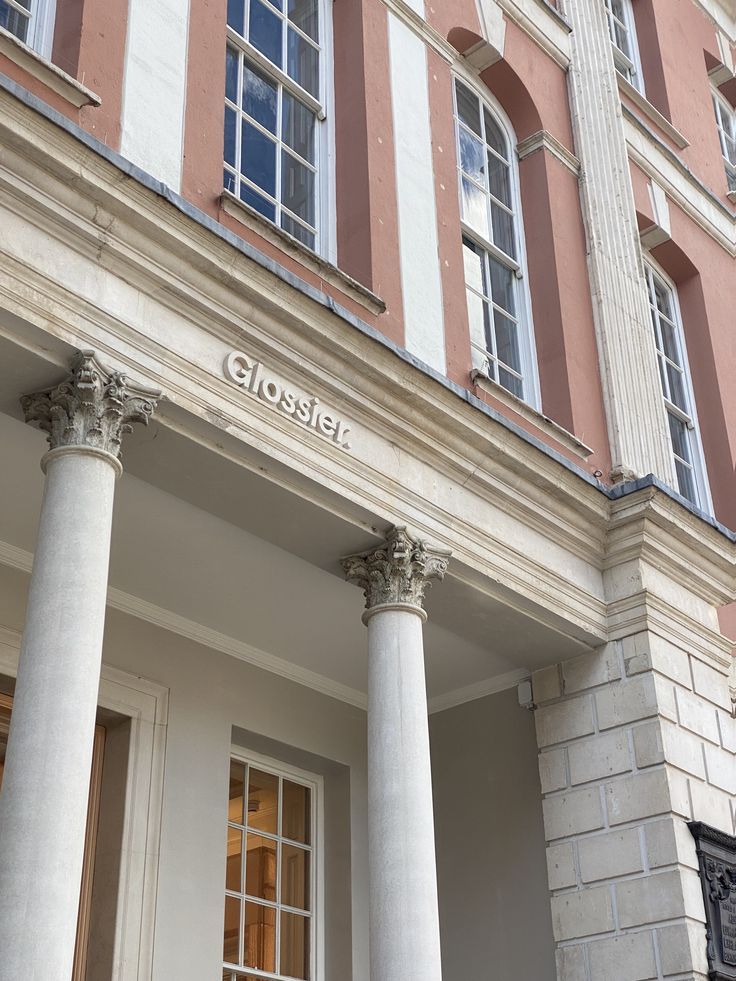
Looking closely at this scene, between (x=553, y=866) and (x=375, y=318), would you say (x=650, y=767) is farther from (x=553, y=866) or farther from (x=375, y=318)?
(x=375, y=318)

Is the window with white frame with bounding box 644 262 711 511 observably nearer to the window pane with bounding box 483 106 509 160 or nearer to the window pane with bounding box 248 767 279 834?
the window pane with bounding box 483 106 509 160

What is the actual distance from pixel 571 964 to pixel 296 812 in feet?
8.82

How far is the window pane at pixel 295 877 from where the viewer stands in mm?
11000

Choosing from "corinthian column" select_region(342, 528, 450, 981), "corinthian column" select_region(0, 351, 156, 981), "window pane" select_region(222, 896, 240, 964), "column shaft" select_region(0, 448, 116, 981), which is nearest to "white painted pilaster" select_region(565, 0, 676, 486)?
"corinthian column" select_region(342, 528, 450, 981)

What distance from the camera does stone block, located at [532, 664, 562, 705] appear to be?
1082 centimetres

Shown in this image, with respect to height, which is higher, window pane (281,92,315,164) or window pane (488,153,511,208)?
window pane (488,153,511,208)

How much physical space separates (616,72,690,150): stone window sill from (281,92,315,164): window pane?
515 cm

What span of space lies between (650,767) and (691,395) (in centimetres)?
542

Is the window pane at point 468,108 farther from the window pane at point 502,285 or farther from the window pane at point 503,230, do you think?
the window pane at point 502,285

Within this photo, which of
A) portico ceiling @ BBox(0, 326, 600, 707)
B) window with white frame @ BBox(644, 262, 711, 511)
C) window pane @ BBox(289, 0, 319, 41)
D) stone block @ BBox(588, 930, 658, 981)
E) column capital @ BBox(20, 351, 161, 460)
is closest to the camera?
column capital @ BBox(20, 351, 161, 460)

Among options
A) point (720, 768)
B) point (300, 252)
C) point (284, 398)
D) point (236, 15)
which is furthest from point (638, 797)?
point (236, 15)

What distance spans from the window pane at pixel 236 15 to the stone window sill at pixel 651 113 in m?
5.42

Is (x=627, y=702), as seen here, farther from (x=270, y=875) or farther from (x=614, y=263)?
(x=614, y=263)

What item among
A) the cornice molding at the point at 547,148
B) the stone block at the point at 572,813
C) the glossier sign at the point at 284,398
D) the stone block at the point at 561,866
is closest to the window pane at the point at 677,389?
the cornice molding at the point at 547,148
